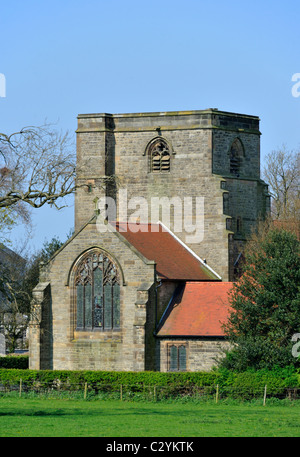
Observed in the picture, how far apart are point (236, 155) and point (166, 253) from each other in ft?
28.3

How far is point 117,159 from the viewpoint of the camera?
187 ft

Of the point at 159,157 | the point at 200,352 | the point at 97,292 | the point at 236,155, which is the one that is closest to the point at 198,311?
the point at 200,352

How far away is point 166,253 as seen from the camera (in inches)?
2063

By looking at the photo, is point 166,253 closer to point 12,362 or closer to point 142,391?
point 142,391

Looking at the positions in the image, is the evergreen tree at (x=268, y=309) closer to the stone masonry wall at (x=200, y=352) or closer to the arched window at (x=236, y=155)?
the stone masonry wall at (x=200, y=352)

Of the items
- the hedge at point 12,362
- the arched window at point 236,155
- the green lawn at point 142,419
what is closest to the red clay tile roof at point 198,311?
the green lawn at point 142,419

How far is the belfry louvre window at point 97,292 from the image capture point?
1919 inches

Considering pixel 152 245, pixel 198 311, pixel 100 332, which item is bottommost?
pixel 100 332

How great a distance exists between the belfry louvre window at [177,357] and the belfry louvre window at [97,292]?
3186 mm

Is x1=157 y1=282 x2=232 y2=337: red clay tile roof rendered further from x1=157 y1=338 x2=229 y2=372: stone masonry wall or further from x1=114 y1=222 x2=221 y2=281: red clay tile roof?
x1=114 y1=222 x2=221 y2=281: red clay tile roof

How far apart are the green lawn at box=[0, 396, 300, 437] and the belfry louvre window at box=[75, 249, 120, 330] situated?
738 cm

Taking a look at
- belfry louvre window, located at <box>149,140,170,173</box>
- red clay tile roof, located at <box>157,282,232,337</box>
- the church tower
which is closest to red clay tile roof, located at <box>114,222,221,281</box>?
the church tower

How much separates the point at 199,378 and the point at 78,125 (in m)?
20.8

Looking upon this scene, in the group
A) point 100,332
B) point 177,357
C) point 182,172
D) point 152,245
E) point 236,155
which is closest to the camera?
point 177,357
